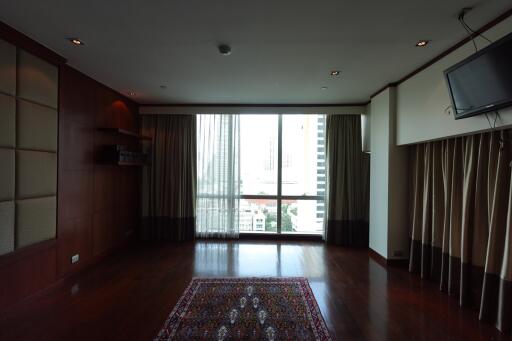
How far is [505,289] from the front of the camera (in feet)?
7.41

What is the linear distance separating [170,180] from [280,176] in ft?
7.38

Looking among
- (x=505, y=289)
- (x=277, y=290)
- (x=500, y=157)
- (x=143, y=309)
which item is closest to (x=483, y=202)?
(x=500, y=157)

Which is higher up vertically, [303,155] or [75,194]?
[303,155]

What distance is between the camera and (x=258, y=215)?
5.40m

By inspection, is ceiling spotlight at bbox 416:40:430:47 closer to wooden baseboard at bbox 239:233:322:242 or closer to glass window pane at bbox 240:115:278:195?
glass window pane at bbox 240:115:278:195

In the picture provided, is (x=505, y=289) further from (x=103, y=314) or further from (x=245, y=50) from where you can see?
(x=103, y=314)

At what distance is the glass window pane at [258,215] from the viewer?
538 centimetres

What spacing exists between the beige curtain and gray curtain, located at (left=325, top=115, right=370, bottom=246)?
1.38 m

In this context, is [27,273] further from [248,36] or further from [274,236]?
[274,236]

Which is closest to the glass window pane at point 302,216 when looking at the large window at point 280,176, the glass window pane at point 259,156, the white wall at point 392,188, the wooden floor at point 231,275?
the large window at point 280,176

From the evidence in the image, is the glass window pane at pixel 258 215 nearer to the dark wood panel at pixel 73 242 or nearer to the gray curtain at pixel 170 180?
the gray curtain at pixel 170 180

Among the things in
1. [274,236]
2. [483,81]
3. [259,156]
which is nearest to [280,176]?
[259,156]

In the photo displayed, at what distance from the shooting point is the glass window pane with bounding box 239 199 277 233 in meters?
5.38

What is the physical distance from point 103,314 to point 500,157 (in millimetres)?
4142
